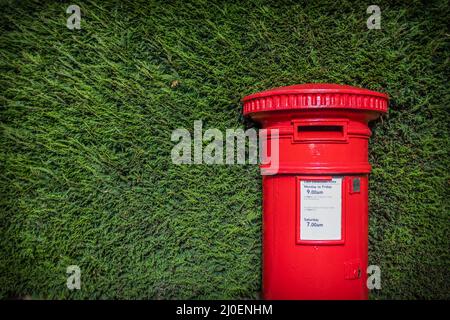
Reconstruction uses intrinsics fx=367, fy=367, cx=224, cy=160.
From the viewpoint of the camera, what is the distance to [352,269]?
2.11 metres

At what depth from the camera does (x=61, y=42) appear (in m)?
2.74

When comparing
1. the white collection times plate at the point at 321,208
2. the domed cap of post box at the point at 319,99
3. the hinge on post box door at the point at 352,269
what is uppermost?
the domed cap of post box at the point at 319,99

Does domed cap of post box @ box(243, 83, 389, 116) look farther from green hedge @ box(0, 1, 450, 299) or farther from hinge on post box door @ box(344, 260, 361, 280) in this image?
hinge on post box door @ box(344, 260, 361, 280)

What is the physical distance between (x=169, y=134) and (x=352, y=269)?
5.02 feet

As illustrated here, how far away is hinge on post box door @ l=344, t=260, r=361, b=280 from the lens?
2.10m

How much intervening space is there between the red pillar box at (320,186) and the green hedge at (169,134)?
24.5 inches

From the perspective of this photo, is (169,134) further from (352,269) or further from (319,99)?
(352,269)

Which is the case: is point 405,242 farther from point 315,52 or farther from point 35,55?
point 35,55

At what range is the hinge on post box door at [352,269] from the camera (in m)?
2.10

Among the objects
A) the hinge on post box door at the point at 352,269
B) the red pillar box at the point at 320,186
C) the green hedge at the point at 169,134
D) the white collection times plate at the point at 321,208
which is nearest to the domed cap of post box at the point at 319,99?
the red pillar box at the point at 320,186

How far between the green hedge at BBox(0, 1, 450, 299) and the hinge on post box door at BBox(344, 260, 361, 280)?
2.22ft

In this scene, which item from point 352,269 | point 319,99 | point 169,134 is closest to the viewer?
point 319,99

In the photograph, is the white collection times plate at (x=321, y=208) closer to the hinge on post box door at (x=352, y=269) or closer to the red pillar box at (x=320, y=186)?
the red pillar box at (x=320, y=186)

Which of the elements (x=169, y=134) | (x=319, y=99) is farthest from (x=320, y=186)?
(x=169, y=134)
